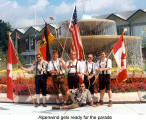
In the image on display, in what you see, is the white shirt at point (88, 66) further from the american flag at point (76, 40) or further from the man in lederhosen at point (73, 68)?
the american flag at point (76, 40)

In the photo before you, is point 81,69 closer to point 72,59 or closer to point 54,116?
point 72,59

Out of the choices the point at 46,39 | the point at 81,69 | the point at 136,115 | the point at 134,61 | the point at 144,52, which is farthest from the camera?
the point at 144,52

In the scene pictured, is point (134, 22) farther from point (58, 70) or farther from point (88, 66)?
point (58, 70)

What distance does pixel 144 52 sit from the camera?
34094 millimetres

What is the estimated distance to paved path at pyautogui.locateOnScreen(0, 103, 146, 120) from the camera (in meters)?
6.77

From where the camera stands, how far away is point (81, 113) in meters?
7.17

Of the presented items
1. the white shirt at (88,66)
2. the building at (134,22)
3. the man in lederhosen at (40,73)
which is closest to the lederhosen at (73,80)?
the white shirt at (88,66)

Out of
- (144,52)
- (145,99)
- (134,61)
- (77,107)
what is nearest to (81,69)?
(77,107)

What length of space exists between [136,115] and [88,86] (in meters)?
1.79

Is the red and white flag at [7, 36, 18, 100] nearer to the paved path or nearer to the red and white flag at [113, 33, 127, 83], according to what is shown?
the paved path

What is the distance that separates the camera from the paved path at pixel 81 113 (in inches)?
267

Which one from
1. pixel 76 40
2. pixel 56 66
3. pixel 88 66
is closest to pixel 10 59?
pixel 56 66

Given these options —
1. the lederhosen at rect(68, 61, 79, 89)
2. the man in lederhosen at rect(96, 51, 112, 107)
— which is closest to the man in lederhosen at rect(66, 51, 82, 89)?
the lederhosen at rect(68, 61, 79, 89)

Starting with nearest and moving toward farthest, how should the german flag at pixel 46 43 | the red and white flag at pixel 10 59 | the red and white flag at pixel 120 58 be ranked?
1. the red and white flag at pixel 120 58
2. the red and white flag at pixel 10 59
3. the german flag at pixel 46 43
